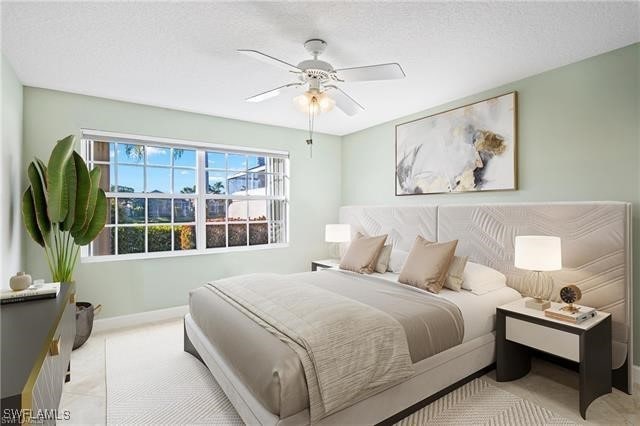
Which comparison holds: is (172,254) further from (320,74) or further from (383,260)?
(320,74)

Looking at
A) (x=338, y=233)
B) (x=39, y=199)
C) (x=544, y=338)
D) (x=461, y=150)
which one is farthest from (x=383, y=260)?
(x=39, y=199)

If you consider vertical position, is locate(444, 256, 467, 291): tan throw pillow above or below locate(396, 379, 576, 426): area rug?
above

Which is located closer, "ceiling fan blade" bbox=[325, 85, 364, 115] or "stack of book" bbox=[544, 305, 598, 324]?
"stack of book" bbox=[544, 305, 598, 324]

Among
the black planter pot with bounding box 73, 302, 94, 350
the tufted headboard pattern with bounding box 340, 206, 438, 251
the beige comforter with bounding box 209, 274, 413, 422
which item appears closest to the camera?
the beige comforter with bounding box 209, 274, 413, 422

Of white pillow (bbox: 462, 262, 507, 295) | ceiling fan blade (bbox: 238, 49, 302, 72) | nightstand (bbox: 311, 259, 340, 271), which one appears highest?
ceiling fan blade (bbox: 238, 49, 302, 72)

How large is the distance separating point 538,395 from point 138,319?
12.9ft

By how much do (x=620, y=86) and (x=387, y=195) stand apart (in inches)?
101

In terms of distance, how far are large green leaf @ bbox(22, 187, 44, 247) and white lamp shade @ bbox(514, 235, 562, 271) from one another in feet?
13.3

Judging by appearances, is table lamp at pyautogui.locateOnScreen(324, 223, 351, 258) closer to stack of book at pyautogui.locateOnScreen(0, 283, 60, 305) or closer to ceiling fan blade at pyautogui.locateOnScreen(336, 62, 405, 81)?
ceiling fan blade at pyautogui.locateOnScreen(336, 62, 405, 81)

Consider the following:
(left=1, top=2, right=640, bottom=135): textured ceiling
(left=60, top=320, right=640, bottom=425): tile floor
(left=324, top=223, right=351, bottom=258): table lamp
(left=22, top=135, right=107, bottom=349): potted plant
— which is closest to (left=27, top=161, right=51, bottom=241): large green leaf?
(left=22, top=135, right=107, bottom=349): potted plant

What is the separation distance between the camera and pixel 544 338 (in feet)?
7.38

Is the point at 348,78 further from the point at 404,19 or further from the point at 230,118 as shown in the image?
the point at 230,118

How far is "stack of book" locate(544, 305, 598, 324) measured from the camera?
217 centimetres

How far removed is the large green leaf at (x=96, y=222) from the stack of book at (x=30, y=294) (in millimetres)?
1175
